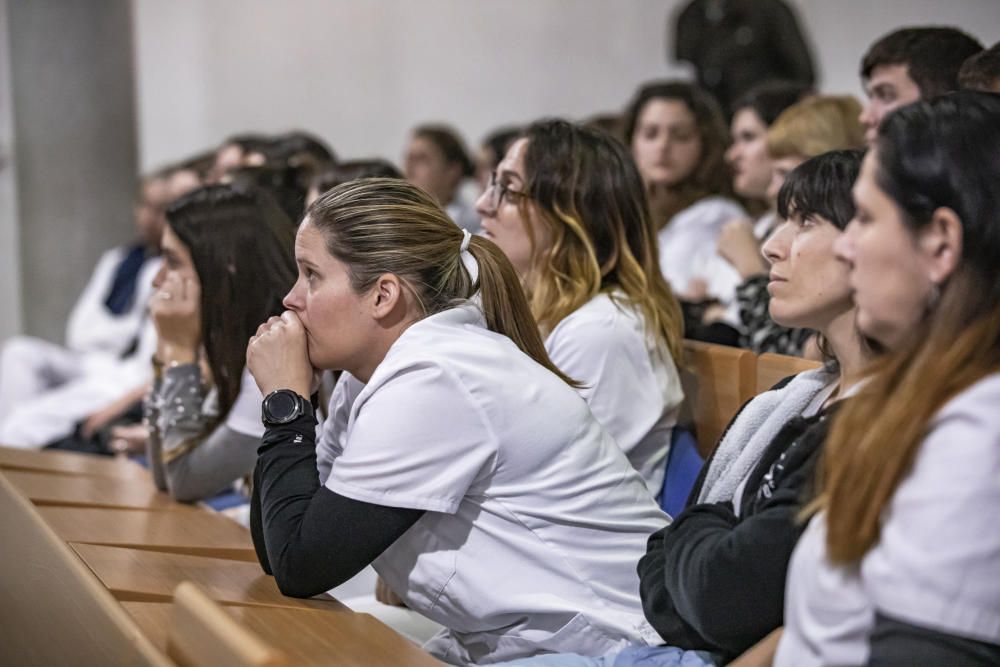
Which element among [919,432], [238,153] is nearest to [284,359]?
[919,432]

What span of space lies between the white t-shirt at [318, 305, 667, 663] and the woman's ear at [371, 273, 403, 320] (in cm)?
6

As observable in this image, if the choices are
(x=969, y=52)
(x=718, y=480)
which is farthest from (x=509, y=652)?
(x=969, y=52)

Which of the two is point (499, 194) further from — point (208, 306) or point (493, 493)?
point (493, 493)

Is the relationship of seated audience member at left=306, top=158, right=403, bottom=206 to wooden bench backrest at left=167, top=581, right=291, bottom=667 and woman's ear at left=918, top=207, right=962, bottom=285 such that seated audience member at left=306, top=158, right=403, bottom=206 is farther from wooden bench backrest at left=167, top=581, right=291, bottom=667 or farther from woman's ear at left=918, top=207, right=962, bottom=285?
woman's ear at left=918, top=207, right=962, bottom=285

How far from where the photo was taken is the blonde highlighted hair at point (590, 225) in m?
2.35

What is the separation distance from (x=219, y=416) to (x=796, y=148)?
165cm

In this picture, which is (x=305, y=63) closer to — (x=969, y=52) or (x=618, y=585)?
(x=969, y=52)

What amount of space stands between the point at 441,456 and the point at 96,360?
11.9 feet

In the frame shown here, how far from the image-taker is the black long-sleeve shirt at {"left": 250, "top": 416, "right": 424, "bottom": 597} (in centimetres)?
158

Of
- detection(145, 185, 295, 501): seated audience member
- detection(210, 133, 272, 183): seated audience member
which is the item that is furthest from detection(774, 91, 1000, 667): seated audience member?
detection(210, 133, 272, 183): seated audience member

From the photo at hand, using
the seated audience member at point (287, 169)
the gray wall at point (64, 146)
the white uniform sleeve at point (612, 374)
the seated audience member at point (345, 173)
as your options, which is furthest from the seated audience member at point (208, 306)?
the gray wall at point (64, 146)

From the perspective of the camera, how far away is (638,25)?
6836 mm

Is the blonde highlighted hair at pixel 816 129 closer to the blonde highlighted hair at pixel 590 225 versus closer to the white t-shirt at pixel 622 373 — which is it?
the blonde highlighted hair at pixel 590 225

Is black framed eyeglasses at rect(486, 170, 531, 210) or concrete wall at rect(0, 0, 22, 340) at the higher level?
black framed eyeglasses at rect(486, 170, 531, 210)
